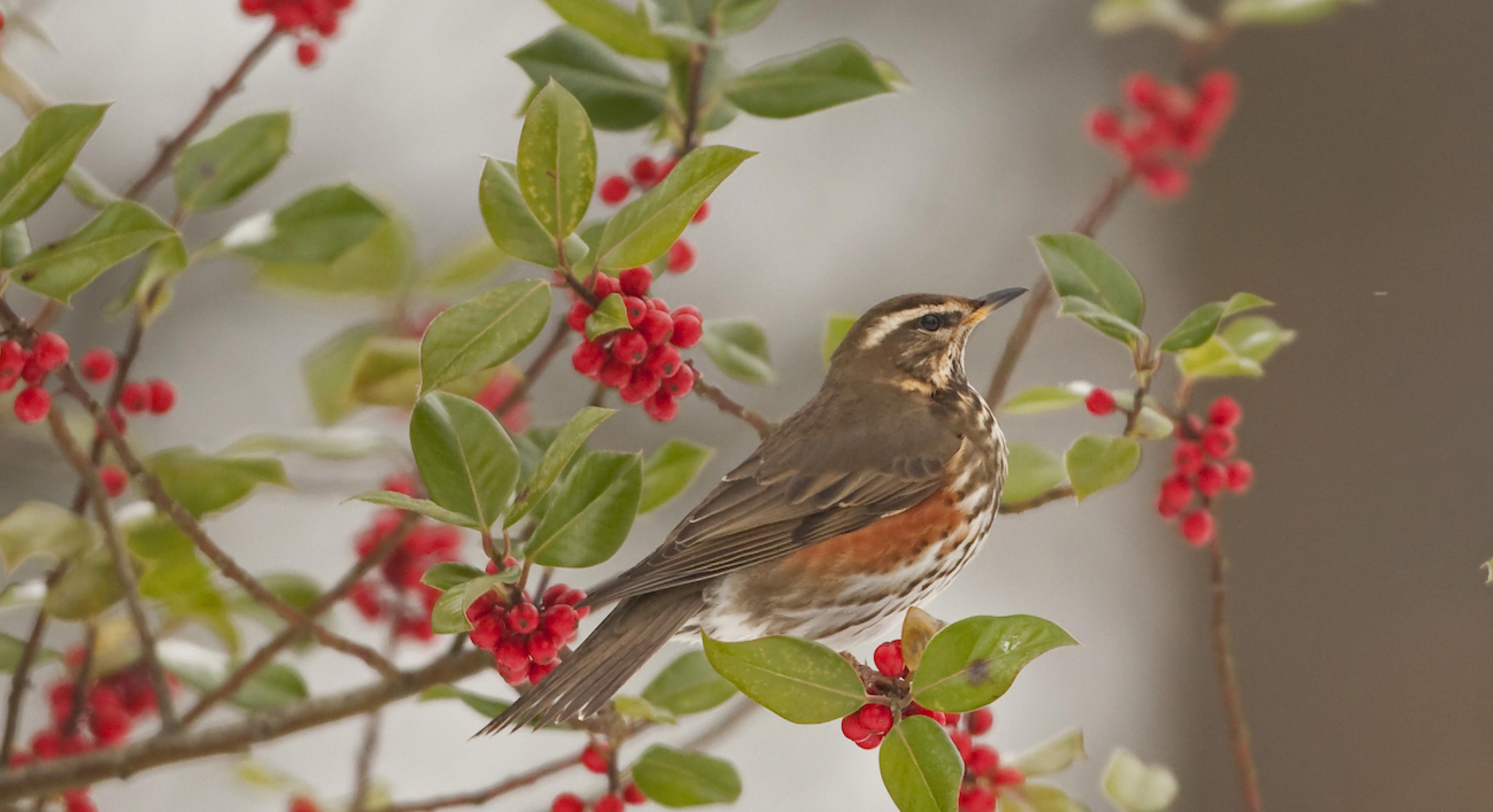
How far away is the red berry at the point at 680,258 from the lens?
3.56 ft

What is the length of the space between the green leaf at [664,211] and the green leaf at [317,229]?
0.42m

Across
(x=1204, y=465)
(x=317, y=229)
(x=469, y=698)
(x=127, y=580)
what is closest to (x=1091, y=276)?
(x=1204, y=465)

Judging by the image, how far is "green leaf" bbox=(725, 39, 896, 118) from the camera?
3.27 feet

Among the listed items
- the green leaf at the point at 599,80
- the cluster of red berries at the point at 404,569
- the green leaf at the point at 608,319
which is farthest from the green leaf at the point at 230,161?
the green leaf at the point at 608,319

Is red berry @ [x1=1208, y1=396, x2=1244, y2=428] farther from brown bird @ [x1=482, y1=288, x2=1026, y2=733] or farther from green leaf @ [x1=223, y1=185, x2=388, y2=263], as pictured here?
green leaf @ [x1=223, y1=185, x2=388, y2=263]

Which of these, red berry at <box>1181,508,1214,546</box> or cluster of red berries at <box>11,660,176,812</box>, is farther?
cluster of red berries at <box>11,660,176,812</box>

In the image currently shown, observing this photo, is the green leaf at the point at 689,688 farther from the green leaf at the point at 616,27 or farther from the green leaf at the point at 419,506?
the green leaf at the point at 616,27

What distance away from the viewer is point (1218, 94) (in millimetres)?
1618

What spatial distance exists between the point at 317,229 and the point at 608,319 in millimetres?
481

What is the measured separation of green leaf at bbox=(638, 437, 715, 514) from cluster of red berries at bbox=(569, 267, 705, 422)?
0.19 m

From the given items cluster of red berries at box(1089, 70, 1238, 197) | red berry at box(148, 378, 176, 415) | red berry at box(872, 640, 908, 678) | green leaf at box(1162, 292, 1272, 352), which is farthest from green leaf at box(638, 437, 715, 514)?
cluster of red berries at box(1089, 70, 1238, 197)

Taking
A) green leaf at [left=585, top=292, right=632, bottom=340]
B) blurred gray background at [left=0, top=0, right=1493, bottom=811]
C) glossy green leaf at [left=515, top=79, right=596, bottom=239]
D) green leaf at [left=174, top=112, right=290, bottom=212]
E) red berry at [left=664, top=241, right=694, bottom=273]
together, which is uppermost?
glossy green leaf at [left=515, top=79, right=596, bottom=239]

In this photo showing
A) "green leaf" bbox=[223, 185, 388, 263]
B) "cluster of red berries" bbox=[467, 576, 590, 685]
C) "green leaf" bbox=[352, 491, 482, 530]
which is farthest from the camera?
"green leaf" bbox=[223, 185, 388, 263]

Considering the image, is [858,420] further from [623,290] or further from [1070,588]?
[1070,588]
